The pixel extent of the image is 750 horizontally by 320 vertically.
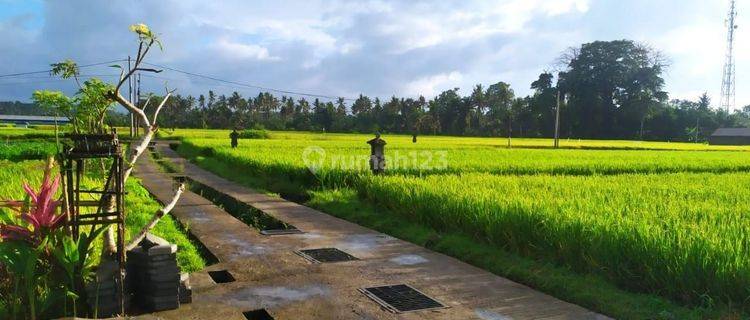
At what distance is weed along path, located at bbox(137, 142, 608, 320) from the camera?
13.8 feet

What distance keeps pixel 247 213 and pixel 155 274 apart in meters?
5.61

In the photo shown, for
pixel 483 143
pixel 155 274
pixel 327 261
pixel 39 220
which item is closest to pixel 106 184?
pixel 39 220

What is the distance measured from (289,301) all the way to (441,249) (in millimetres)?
2460

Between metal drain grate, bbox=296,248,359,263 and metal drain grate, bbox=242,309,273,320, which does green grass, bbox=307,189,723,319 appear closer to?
metal drain grate, bbox=296,248,359,263

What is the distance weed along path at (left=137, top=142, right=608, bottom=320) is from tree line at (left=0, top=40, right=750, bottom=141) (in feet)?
186

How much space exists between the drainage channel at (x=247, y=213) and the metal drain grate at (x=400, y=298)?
94.3 inches

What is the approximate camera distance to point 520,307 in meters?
4.34

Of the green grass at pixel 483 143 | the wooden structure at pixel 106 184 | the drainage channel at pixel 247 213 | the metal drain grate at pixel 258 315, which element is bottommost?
the drainage channel at pixel 247 213

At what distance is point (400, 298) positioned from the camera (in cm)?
457

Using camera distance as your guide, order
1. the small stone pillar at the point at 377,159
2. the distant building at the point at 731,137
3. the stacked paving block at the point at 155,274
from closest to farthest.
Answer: the stacked paving block at the point at 155,274, the small stone pillar at the point at 377,159, the distant building at the point at 731,137

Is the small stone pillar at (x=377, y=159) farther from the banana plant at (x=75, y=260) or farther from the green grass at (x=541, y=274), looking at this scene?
the banana plant at (x=75, y=260)

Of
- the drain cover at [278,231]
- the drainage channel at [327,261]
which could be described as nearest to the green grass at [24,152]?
the drainage channel at [327,261]

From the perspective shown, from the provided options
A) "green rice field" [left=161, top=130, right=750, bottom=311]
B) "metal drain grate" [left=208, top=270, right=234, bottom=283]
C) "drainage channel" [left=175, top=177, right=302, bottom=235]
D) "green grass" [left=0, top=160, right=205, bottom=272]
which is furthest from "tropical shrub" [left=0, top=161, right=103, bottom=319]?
"green rice field" [left=161, top=130, right=750, bottom=311]

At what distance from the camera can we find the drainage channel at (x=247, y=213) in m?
7.74
